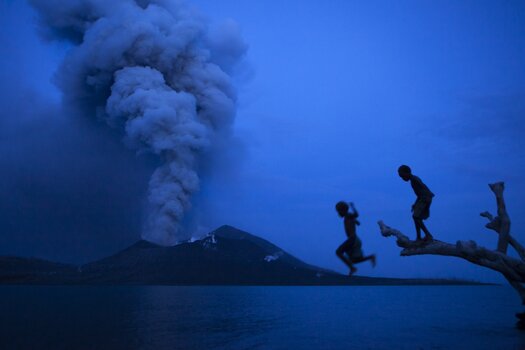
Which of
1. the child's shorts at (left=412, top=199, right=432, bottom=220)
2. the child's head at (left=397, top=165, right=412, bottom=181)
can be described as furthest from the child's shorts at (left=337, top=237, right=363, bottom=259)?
the child's shorts at (left=412, top=199, right=432, bottom=220)

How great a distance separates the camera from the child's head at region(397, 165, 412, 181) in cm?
756

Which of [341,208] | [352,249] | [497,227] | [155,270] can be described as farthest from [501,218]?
[155,270]

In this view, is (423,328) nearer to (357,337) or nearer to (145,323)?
(357,337)

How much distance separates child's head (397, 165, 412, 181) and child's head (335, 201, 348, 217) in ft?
5.97

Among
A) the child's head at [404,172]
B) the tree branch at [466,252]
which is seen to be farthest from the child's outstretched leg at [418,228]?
the child's head at [404,172]

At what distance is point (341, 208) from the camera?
20.9 feet

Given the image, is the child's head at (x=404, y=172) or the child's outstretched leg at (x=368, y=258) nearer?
the child's outstretched leg at (x=368, y=258)

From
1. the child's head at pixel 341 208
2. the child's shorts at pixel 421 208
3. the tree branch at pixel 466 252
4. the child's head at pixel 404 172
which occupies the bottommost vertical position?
the tree branch at pixel 466 252

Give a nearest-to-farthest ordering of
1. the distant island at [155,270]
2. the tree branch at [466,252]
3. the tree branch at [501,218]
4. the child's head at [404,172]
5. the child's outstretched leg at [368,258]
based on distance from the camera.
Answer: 1. the child's outstretched leg at [368,258]
2. the child's head at [404,172]
3. the tree branch at [466,252]
4. the tree branch at [501,218]
5. the distant island at [155,270]

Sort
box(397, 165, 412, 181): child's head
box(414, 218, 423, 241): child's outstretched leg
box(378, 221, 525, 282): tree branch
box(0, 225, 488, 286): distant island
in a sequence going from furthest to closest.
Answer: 1. box(0, 225, 488, 286): distant island
2. box(378, 221, 525, 282): tree branch
3. box(414, 218, 423, 241): child's outstretched leg
4. box(397, 165, 412, 181): child's head

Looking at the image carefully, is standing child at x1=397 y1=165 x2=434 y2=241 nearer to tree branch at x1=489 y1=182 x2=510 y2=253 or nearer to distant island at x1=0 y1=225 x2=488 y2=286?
tree branch at x1=489 y1=182 x2=510 y2=253

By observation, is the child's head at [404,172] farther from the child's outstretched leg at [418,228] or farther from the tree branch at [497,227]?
the tree branch at [497,227]

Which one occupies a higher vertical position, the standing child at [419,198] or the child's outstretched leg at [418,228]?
the standing child at [419,198]

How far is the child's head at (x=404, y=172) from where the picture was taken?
24.8 feet
